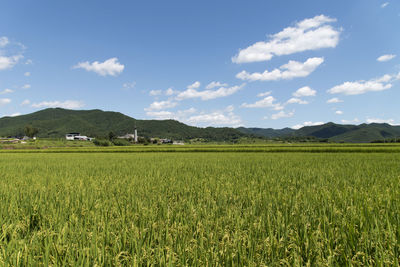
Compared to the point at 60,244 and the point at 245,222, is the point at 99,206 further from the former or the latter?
the point at 245,222

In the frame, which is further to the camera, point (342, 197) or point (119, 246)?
point (342, 197)

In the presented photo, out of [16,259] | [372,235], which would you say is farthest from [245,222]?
[16,259]

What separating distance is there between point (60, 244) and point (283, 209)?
3.41m

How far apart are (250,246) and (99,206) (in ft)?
10.1

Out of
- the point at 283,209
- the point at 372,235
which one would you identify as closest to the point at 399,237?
the point at 372,235

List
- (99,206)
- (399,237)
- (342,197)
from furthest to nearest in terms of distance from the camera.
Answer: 1. (342,197)
2. (99,206)
3. (399,237)

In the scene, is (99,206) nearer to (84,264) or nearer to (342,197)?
(84,264)

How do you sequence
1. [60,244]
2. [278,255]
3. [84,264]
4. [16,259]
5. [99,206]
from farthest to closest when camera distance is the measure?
[99,206] < [60,244] < [278,255] < [16,259] < [84,264]

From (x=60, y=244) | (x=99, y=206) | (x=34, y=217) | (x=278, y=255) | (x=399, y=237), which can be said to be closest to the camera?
(x=278, y=255)

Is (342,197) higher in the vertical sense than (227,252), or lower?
lower

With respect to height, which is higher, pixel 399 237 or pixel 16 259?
pixel 16 259

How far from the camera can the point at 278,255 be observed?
217cm

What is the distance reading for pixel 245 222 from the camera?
3037mm

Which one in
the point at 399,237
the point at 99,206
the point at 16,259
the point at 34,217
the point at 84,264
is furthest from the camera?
the point at 99,206
